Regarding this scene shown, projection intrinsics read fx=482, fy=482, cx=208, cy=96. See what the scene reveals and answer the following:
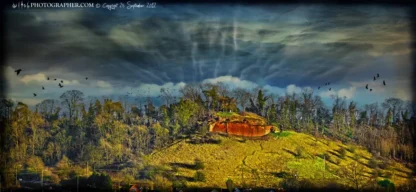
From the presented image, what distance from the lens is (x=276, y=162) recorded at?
5.73 m

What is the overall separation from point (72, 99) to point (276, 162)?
2.55m

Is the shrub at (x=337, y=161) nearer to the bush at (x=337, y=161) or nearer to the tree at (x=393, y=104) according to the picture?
the bush at (x=337, y=161)

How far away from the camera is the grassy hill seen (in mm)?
5707

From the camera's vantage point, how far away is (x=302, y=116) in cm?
582

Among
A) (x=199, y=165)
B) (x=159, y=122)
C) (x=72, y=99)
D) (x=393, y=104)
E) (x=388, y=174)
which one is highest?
(x=72, y=99)

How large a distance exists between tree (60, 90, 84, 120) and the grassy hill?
43.0 inches

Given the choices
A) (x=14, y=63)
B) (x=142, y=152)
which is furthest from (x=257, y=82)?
(x=14, y=63)

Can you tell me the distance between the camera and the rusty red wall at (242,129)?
19.1ft

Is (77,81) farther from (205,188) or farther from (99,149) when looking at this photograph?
(205,188)

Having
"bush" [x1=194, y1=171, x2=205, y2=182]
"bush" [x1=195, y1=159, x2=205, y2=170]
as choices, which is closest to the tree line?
"bush" [x1=195, y1=159, x2=205, y2=170]

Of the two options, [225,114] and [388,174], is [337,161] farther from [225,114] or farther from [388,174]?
[225,114]

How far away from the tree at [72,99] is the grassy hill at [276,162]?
109 cm

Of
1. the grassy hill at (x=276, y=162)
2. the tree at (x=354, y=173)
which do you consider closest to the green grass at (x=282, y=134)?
the grassy hill at (x=276, y=162)

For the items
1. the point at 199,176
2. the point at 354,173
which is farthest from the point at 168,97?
the point at 354,173
